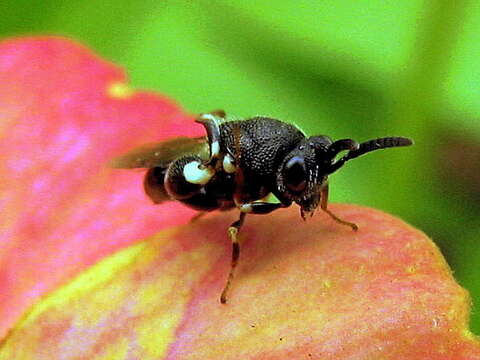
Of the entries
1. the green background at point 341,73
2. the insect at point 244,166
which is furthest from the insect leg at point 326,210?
the green background at point 341,73

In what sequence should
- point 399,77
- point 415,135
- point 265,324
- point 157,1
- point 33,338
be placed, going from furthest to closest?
point 157,1 < point 399,77 < point 415,135 < point 33,338 < point 265,324

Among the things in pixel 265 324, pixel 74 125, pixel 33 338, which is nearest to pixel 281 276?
pixel 265 324

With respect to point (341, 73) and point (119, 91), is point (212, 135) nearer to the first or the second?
point (119, 91)

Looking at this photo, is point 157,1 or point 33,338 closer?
point 33,338

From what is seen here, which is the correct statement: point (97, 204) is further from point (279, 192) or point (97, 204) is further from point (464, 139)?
point (464, 139)

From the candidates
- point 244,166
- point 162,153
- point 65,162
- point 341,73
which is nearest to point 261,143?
point 244,166

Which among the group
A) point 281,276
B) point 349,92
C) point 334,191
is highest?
point 281,276

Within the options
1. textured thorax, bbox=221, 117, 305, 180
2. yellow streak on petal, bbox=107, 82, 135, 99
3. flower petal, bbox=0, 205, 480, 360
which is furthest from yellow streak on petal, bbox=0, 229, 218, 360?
yellow streak on petal, bbox=107, 82, 135, 99
